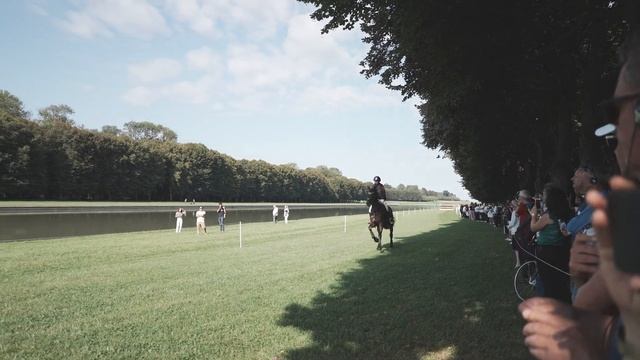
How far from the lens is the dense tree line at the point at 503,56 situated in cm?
948

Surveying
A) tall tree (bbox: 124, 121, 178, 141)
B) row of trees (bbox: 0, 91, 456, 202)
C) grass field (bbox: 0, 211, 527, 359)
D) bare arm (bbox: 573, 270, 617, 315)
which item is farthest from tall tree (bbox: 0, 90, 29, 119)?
bare arm (bbox: 573, 270, 617, 315)

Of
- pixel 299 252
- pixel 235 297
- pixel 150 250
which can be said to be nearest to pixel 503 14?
pixel 235 297

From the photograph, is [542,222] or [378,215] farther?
[378,215]

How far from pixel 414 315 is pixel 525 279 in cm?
367

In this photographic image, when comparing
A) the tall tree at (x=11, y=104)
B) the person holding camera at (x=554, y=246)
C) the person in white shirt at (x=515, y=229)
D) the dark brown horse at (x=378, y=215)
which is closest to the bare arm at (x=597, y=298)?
the person holding camera at (x=554, y=246)

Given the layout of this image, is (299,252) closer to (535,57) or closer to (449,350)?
(535,57)

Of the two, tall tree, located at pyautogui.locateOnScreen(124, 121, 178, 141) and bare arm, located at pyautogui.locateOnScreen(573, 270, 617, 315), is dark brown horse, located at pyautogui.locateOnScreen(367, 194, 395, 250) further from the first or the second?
tall tree, located at pyautogui.locateOnScreen(124, 121, 178, 141)

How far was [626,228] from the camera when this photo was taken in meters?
1.12

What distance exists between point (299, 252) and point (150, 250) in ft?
21.2

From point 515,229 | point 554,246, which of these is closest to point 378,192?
point 515,229

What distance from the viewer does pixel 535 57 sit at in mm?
11648

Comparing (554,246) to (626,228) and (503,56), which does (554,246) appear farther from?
(626,228)

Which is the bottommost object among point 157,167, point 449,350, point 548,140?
point 449,350

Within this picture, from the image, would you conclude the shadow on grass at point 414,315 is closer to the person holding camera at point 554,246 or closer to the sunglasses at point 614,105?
the person holding camera at point 554,246
